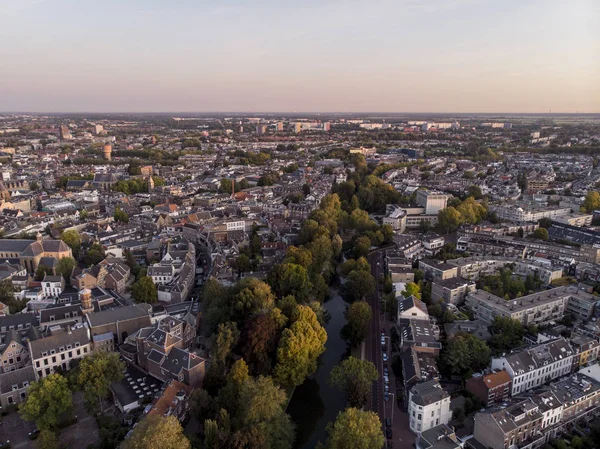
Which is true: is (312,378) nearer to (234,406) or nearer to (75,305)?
(234,406)

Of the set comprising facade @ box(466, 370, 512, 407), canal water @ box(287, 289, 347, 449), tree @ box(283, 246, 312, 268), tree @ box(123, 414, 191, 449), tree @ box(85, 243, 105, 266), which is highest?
tree @ box(283, 246, 312, 268)

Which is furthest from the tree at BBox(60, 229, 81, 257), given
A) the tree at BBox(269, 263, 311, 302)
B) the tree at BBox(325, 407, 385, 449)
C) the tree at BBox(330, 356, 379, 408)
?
the tree at BBox(325, 407, 385, 449)

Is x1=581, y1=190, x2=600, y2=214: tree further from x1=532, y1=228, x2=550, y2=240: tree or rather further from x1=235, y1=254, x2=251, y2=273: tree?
x1=235, y1=254, x2=251, y2=273: tree

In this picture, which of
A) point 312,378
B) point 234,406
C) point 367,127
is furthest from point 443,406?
point 367,127

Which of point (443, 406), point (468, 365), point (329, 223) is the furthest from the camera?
point (329, 223)

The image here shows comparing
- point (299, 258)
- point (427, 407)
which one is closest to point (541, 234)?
point (299, 258)

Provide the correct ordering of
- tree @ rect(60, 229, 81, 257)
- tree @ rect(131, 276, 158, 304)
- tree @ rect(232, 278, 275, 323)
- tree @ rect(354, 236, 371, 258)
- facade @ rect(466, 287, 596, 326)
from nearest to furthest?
tree @ rect(232, 278, 275, 323)
facade @ rect(466, 287, 596, 326)
tree @ rect(131, 276, 158, 304)
tree @ rect(60, 229, 81, 257)
tree @ rect(354, 236, 371, 258)

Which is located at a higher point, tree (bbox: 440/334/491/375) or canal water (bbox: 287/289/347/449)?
tree (bbox: 440/334/491/375)

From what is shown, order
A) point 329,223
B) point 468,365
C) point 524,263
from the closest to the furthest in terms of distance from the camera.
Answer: point 468,365, point 524,263, point 329,223

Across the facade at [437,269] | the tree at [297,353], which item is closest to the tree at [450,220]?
the facade at [437,269]
